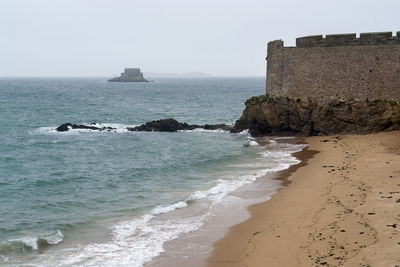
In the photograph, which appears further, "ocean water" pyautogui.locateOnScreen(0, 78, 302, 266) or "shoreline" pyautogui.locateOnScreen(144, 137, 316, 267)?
"ocean water" pyautogui.locateOnScreen(0, 78, 302, 266)

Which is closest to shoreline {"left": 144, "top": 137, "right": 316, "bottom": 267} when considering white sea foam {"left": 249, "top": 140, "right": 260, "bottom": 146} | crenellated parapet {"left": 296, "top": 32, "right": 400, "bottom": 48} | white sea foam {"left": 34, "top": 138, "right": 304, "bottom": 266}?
white sea foam {"left": 34, "top": 138, "right": 304, "bottom": 266}

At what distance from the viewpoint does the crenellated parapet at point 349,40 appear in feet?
90.3

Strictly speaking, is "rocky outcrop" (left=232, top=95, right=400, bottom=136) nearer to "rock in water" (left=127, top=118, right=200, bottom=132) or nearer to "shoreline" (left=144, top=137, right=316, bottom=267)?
"shoreline" (left=144, top=137, right=316, bottom=267)

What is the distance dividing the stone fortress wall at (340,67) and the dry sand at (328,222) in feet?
24.7

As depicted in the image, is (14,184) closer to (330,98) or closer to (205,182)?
(205,182)

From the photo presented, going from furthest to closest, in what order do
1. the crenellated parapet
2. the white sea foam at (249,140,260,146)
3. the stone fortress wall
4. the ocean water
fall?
the white sea foam at (249,140,260,146) → the stone fortress wall → the crenellated parapet → the ocean water

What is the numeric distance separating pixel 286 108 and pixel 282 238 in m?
18.3

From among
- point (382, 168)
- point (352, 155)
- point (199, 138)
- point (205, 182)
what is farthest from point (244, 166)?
point (199, 138)

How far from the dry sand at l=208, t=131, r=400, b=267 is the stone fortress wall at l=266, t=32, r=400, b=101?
7.53m

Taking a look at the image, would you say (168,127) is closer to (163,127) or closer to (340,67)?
(163,127)

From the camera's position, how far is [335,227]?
1326 centimetres

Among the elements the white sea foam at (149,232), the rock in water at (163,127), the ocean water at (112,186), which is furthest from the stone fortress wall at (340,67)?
the white sea foam at (149,232)

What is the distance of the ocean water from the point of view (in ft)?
45.6

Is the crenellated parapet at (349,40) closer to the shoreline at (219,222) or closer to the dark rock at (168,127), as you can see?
the shoreline at (219,222)
